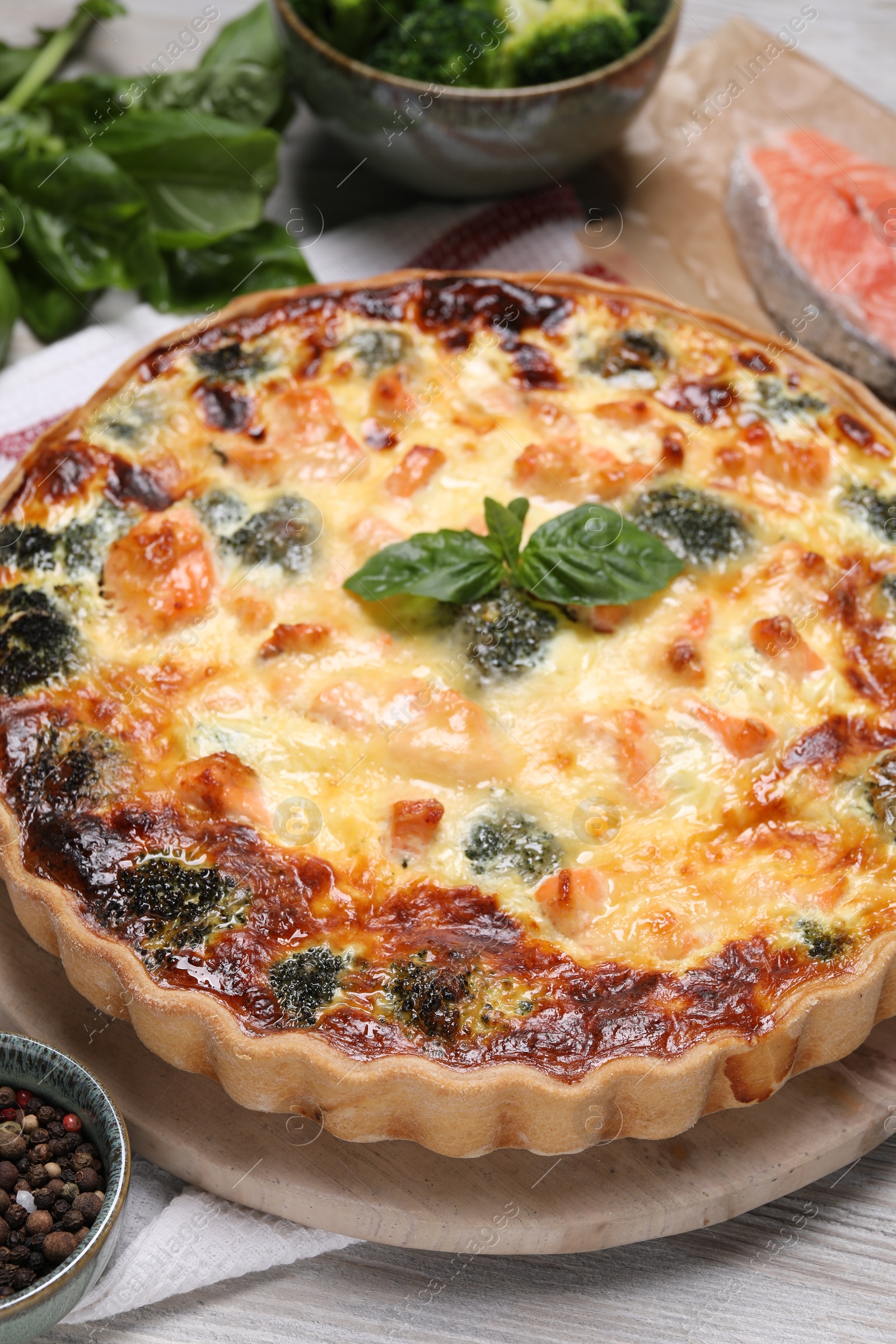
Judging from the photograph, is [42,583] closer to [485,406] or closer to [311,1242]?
[485,406]

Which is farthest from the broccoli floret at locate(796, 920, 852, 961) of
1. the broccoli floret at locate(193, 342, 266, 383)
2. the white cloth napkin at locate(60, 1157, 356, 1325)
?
the broccoli floret at locate(193, 342, 266, 383)

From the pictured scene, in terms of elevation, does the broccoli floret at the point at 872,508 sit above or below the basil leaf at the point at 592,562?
below

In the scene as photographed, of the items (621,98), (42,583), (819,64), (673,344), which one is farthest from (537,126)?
(42,583)

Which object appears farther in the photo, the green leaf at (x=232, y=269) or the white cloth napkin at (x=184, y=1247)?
the green leaf at (x=232, y=269)

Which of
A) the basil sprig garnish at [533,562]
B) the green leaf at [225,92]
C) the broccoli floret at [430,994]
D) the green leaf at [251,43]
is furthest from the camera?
the green leaf at [251,43]

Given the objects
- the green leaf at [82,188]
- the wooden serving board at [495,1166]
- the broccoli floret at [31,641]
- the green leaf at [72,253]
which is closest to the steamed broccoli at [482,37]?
the green leaf at [82,188]

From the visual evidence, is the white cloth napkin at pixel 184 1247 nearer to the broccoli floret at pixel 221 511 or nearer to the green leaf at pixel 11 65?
the broccoli floret at pixel 221 511

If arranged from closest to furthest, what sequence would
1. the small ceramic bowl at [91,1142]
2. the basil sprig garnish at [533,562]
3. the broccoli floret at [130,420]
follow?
1. the small ceramic bowl at [91,1142]
2. the basil sprig garnish at [533,562]
3. the broccoli floret at [130,420]
